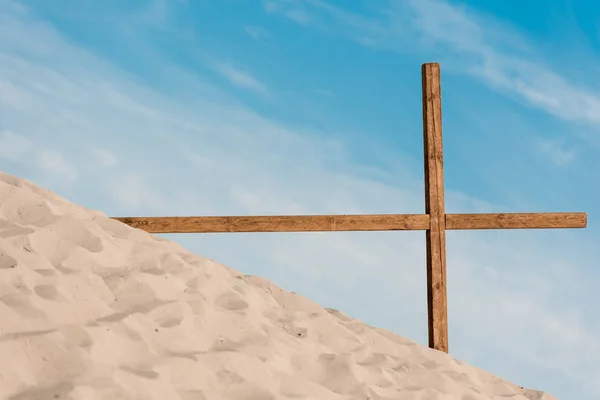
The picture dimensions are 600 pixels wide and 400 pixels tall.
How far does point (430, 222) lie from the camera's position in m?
5.12

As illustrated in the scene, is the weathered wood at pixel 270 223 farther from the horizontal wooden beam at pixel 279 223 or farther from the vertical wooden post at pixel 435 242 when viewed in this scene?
the vertical wooden post at pixel 435 242

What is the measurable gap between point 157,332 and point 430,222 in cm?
270

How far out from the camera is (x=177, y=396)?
2656mm

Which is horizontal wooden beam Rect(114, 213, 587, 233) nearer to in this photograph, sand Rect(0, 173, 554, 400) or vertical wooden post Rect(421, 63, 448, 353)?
vertical wooden post Rect(421, 63, 448, 353)

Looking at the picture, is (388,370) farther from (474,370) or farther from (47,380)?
(47,380)

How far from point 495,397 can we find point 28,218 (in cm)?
310

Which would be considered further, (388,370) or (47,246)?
(388,370)

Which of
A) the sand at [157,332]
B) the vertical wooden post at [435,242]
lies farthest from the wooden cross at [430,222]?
the sand at [157,332]

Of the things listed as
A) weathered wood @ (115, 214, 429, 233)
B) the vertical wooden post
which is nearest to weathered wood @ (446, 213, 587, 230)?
the vertical wooden post

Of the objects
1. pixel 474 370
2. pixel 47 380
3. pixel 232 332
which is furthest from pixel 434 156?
pixel 47 380

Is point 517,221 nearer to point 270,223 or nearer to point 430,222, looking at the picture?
point 430,222

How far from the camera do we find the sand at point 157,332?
2.64 meters

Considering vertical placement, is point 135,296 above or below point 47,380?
above

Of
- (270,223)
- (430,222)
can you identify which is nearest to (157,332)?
(270,223)
